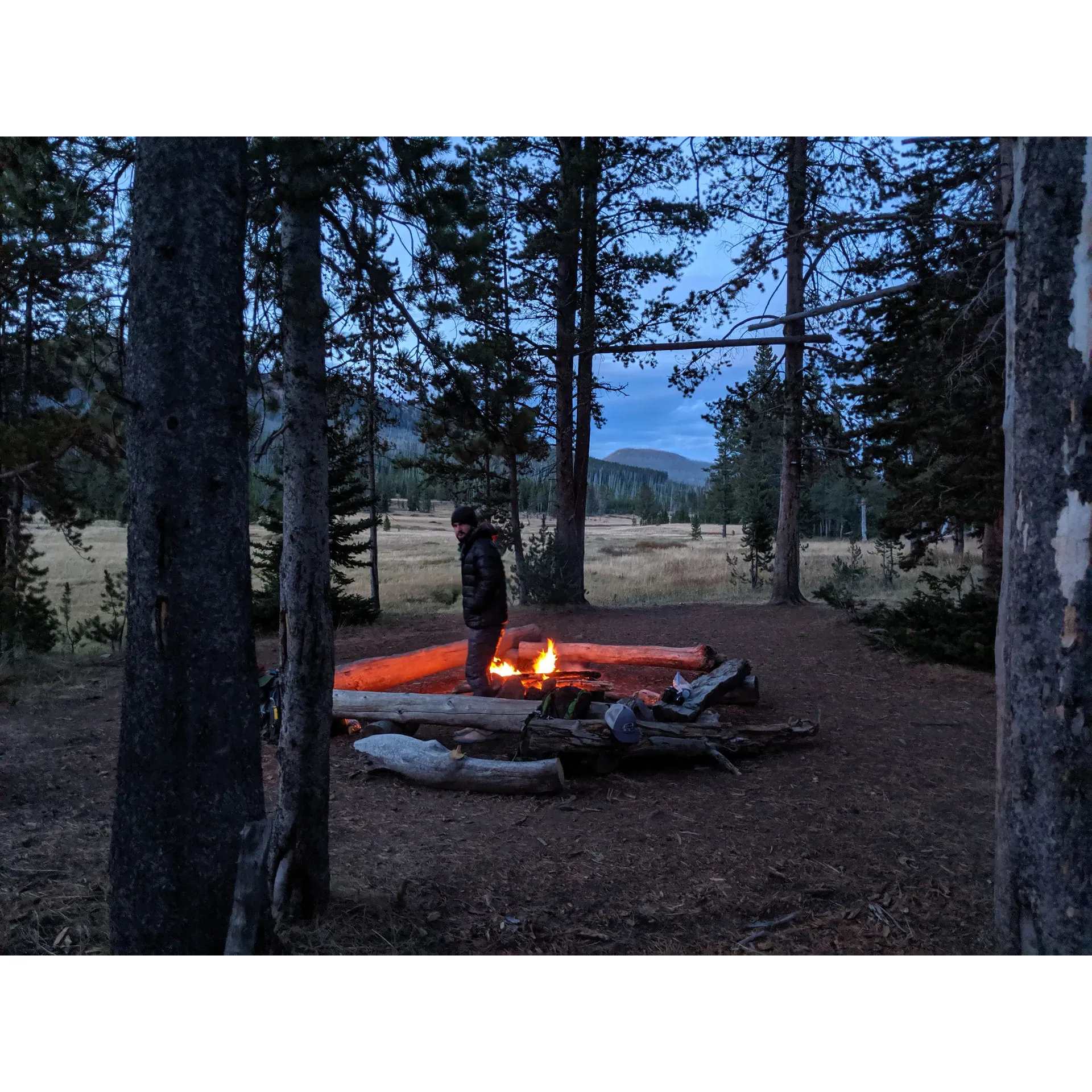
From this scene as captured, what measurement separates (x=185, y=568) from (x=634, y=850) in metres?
3.36

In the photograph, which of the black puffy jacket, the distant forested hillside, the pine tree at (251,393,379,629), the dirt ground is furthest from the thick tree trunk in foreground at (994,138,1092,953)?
the distant forested hillside

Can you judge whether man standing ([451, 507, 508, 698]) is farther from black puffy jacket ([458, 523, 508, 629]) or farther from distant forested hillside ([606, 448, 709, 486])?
distant forested hillside ([606, 448, 709, 486])

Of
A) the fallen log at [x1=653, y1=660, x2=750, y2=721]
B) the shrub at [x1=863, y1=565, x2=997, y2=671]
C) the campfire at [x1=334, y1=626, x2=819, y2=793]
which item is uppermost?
the shrub at [x1=863, y1=565, x2=997, y2=671]

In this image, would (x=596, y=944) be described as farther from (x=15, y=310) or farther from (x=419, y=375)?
(x=15, y=310)

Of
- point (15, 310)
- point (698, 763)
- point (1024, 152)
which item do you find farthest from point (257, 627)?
point (1024, 152)

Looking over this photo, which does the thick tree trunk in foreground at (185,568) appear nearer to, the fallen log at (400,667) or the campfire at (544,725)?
the campfire at (544,725)

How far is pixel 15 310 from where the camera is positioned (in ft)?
32.6

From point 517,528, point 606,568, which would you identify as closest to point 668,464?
point 606,568

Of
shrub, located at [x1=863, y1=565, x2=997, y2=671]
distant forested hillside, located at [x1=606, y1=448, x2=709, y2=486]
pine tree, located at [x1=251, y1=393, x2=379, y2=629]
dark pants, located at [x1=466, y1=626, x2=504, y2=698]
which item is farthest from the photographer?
distant forested hillside, located at [x1=606, y1=448, x2=709, y2=486]

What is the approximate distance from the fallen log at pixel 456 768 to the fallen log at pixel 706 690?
4.25ft

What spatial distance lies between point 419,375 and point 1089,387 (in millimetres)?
3233

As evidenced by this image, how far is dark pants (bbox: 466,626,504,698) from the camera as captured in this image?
7.89 meters

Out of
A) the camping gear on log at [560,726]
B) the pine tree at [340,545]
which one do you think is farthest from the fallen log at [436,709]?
the pine tree at [340,545]

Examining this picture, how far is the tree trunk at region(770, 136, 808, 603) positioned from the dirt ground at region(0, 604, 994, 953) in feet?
21.3
